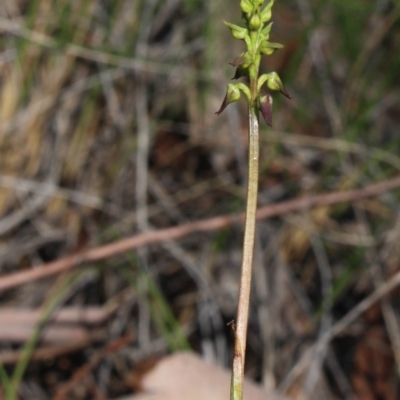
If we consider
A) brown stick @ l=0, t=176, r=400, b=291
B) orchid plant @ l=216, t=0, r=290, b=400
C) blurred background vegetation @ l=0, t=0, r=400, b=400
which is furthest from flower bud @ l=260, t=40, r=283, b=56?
blurred background vegetation @ l=0, t=0, r=400, b=400

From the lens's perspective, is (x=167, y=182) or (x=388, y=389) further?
(x=167, y=182)

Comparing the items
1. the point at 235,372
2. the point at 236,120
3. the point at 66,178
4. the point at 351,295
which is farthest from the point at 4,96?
the point at 235,372

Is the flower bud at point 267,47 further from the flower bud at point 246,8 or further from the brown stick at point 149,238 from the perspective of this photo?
the brown stick at point 149,238

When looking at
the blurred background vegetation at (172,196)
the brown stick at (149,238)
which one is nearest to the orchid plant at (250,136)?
the brown stick at (149,238)

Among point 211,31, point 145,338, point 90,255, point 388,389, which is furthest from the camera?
point 211,31

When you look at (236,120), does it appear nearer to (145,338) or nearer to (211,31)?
(211,31)
